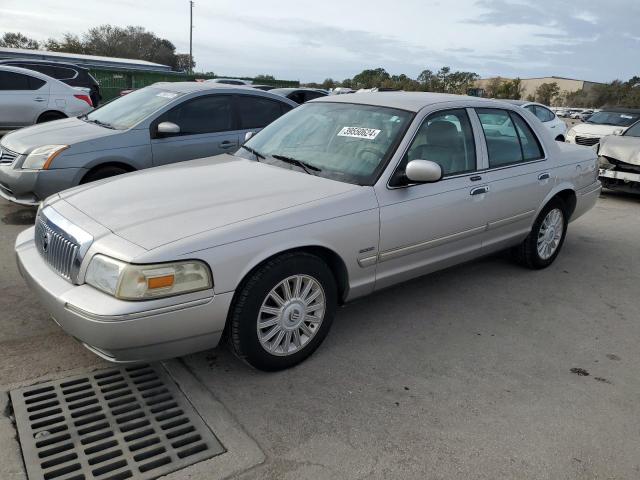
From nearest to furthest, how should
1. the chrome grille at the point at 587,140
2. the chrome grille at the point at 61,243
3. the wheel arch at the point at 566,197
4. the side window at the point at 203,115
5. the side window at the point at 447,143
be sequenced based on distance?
the chrome grille at the point at 61,243
the side window at the point at 447,143
the wheel arch at the point at 566,197
the side window at the point at 203,115
the chrome grille at the point at 587,140

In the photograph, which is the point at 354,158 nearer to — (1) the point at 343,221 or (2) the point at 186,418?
(1) the point at 343,221

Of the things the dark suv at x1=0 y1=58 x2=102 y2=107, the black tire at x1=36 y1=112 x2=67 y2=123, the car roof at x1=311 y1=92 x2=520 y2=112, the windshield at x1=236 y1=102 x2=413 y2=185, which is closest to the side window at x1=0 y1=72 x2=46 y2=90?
the black tire at x1=36 y1=112 x2=67 y2=123

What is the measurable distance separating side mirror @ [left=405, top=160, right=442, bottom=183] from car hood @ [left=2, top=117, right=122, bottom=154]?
366 centimetres

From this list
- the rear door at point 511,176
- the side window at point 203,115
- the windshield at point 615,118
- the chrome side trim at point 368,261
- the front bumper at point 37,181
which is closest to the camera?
the chrome side trim at point 368,261

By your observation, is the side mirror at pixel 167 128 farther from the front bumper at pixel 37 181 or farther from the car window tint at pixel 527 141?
the car window tint at pixel 527 141

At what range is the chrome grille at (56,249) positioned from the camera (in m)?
2.84

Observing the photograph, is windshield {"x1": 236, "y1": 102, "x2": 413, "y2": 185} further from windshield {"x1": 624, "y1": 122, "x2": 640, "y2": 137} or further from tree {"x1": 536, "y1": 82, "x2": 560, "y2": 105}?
tree {"x1": 536, "y1": 82, "x2": 560, "y2": 105}

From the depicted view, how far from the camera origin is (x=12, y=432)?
8.43 feet

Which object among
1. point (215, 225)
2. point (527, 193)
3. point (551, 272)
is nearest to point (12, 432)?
point (215, 225)

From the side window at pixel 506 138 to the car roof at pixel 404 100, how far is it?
0.39ft

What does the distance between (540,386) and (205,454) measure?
2.03m

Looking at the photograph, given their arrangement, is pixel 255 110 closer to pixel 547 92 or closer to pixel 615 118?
pixel 615 118

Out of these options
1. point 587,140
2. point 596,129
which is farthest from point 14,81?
point 596,129

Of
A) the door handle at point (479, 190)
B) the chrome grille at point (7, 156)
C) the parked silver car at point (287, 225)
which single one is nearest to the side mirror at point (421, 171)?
the parked silver car at point (287, 225)
